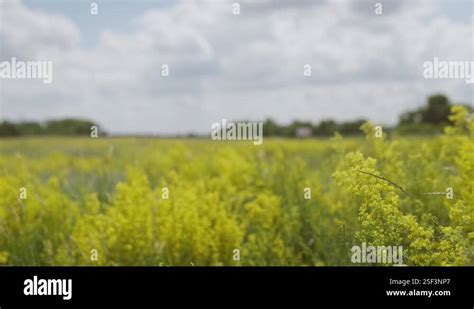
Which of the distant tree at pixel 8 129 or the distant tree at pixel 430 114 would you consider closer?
the distant tree at pixel 430 114

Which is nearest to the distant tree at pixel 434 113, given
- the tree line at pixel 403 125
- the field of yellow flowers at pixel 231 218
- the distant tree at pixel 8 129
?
the tree line at pixel 403 125

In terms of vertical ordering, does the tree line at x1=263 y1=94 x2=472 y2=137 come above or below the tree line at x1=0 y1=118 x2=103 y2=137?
below

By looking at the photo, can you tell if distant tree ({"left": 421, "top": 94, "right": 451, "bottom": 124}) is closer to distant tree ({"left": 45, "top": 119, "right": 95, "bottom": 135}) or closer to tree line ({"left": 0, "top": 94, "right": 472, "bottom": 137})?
tree line ({"left": 0, "top": 94, "right": 472, "bottom": 137})

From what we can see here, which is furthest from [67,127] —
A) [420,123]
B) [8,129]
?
[420,123]
